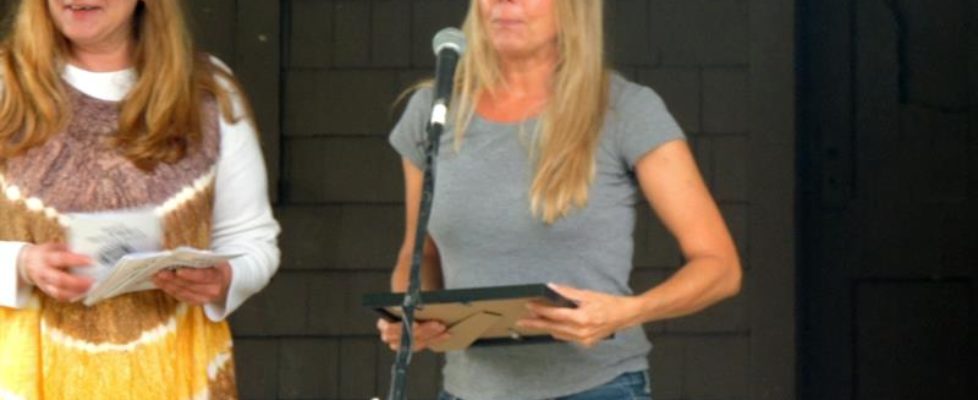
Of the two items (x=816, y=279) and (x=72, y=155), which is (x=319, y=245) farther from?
(x=72, y=155)

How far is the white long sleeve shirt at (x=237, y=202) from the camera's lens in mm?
3600

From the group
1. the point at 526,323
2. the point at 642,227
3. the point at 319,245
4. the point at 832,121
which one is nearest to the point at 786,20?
the point at 832,121

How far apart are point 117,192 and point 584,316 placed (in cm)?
85

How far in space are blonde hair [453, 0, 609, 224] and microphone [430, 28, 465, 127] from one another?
31 centimetres

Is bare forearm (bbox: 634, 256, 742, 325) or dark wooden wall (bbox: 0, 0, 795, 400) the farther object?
dark wooden wall (bbox: 0, 0, 795, 400)

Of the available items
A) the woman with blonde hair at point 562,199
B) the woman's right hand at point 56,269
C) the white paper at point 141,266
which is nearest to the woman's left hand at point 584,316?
the woman with blonde hair at point 562,199

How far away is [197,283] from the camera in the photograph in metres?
3.48

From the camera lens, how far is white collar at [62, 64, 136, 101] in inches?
142

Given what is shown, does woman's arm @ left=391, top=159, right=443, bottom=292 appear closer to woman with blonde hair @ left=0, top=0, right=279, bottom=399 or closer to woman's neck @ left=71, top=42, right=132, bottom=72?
woman with blonde hair @ left=0, top=0, right=279, bottom=399

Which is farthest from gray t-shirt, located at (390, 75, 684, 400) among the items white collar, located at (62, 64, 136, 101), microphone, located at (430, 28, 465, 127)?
white collar, located at (62, 64, 136, 101)

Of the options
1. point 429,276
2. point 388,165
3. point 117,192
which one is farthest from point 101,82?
point 388,165

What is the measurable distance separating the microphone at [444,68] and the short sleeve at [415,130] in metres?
0.47

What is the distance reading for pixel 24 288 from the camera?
3.45m

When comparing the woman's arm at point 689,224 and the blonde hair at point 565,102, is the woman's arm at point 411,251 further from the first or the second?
the woman's arm at point 689,224
